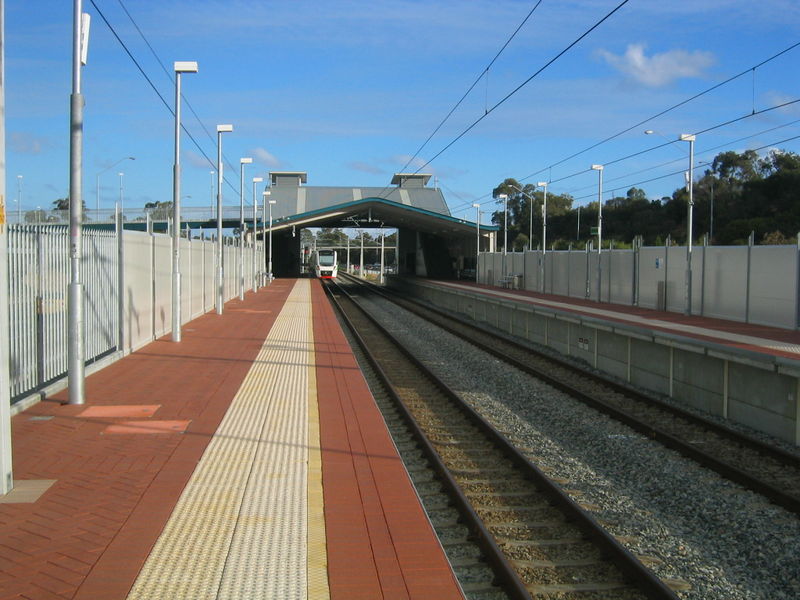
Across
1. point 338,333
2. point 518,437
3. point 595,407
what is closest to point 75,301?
point 518,437

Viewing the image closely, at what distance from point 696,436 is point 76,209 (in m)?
8.45

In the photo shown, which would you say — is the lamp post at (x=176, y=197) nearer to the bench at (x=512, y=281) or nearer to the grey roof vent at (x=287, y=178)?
the bench at (x=512, y=281)

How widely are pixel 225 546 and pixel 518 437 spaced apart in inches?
221

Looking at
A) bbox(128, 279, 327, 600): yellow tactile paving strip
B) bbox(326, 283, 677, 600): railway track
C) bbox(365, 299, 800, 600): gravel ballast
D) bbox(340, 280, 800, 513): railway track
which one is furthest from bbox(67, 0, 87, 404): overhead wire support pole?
bbox(340, 280, 800, 513): railway track

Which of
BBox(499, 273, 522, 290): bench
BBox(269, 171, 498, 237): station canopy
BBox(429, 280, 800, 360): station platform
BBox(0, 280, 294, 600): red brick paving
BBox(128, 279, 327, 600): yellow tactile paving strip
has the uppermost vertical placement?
BBox(269, 171, 498, 237): station canopy

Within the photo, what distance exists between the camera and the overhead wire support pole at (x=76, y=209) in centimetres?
984

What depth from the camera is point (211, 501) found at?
626cm

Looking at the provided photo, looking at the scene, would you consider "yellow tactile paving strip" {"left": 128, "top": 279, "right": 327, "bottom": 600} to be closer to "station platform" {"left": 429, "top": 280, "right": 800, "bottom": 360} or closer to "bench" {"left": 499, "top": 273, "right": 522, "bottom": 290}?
"station platform" {"left": 429, "top": 280, "right": 800, "bottom": 360}

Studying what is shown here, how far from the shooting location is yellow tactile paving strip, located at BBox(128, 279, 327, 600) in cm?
466

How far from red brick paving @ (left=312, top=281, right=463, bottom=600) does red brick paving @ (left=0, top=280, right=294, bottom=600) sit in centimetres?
127

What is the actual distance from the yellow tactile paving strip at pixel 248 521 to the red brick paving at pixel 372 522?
143mm

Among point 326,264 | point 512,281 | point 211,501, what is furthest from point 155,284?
point 326,264

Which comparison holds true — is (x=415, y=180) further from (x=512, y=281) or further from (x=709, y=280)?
(x=709, y=280)

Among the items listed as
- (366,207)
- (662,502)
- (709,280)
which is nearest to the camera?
(662,502)
